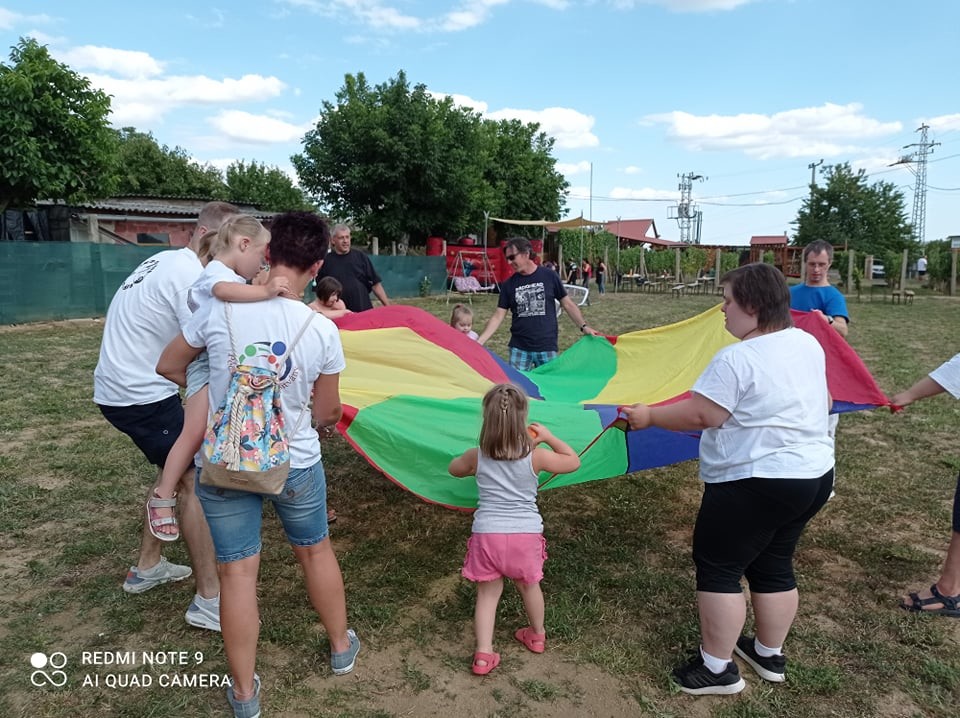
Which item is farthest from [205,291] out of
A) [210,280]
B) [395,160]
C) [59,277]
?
[395,160]

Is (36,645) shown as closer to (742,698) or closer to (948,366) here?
(742,698)

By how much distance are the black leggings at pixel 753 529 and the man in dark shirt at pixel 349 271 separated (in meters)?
3.58

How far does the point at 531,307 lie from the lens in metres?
4.96

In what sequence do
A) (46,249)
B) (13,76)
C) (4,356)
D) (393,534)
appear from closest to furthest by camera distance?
1. (393,534)
2. (4,356)
3. (13,76)
4. (46,249)

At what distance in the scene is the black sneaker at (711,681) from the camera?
95.7 inches

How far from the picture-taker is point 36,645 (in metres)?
2.70

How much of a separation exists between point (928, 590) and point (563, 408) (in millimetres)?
1838

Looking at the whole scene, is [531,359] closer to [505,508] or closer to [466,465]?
[466,465]

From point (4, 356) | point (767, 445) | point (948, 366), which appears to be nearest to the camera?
point (767, 445)

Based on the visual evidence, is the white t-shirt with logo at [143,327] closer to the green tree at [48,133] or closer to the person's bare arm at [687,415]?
the person's bare arm at [687,415]

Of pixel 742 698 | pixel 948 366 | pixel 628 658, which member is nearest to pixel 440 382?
pixel 628 658

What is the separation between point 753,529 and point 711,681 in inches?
23.8

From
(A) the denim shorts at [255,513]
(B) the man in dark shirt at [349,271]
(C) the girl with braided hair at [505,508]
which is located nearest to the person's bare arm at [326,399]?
(A) the denim shorts at [255,513]

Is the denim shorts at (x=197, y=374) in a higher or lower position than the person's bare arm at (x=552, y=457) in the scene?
higher
